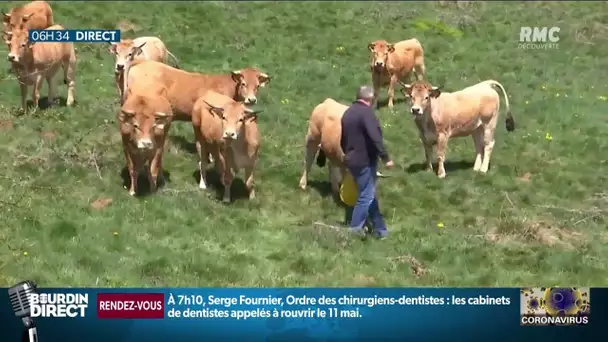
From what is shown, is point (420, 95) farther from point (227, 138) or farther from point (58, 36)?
point (58, 36)

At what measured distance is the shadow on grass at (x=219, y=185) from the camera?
10.6 meters

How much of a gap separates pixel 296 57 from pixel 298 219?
7256mm

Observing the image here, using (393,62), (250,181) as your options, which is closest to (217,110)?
(250,181)

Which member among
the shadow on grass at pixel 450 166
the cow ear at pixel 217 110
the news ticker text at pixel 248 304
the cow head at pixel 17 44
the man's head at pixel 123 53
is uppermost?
the cow head at pixel 17 44

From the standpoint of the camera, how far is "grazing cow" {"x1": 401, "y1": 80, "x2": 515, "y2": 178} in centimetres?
1192

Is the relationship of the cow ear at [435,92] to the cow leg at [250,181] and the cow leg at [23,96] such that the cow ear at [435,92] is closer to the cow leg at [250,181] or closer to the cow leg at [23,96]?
the cow leg at [250,181]

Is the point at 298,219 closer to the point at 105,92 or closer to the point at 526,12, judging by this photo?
the point at 105,92

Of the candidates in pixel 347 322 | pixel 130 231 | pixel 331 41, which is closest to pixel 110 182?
pixel 130 231

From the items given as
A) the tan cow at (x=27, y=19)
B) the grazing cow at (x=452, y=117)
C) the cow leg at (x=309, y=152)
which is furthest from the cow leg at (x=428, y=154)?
the tan cow at (x=27, y=19)

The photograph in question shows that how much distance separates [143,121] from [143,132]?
16 centimetres

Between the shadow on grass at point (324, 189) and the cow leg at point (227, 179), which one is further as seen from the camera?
the shadow on grass at point (324, 189)

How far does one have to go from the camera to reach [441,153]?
1189 centimetres
